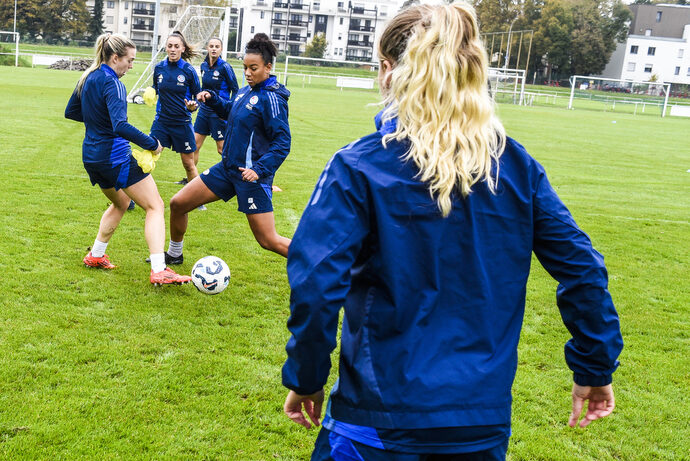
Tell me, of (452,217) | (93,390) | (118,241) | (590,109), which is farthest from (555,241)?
(590,109)

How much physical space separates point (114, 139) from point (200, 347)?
2.17 meters

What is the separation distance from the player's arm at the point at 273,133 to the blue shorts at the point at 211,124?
5.27m

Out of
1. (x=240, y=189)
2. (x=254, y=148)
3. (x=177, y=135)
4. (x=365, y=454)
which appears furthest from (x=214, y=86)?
(x=365, y=454)

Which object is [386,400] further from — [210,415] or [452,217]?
[210,415]

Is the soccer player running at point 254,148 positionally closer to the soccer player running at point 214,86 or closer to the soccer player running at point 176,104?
the soccer player running at point 176,104

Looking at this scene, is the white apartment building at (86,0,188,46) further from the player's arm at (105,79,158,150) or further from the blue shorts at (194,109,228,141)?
the player's arm at (105,79,158,150)

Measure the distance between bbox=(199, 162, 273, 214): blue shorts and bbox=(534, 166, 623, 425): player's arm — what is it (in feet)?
13.6

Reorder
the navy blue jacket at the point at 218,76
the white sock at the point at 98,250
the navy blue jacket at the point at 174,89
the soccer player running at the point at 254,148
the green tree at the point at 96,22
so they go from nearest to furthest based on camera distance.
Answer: the soccer player running at the point at 254,148 → the white sock at the point at 98,250 → the navy blue jacket at the point at 174,89 → the navy blue jacket at the point at 218,76 → the green tree at the point at 96,22

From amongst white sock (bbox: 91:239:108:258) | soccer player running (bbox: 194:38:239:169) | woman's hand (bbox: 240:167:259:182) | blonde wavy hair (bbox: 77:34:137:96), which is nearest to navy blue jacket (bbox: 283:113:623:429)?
woman's hand (bbox: 240:167:259:182)

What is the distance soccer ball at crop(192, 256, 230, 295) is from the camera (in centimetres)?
571

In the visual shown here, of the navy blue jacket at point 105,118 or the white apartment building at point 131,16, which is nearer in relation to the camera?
the navy blue jacket at point 105,118

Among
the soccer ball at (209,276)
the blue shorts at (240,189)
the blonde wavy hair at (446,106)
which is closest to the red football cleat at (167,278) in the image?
the soccer ball at (209,276)

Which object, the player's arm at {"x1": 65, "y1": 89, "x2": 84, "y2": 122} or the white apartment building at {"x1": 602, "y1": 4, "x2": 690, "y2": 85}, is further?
the white apartment building at {"x1": 602, "y1": 4, "x2": 690, "y2": 85}

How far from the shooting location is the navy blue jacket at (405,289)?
5.83ft
